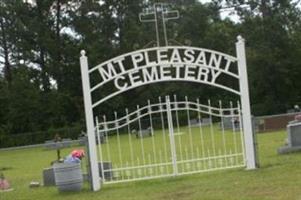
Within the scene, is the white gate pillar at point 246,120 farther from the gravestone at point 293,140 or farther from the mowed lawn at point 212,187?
the gravestone at point 293,140

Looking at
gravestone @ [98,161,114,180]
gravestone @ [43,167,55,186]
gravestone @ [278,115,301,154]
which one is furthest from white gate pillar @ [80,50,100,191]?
gravestone @ [278,115,301,154]

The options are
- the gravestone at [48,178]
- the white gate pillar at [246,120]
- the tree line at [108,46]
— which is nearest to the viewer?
the white gate pillar at [246,120]

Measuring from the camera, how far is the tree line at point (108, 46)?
58.3 m

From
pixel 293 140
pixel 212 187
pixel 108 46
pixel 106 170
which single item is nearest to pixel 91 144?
pixel 106 170

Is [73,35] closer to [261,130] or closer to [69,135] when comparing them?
[69,135]

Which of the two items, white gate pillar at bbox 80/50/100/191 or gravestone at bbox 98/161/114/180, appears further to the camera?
gravestone at bbox 98/161/114/180

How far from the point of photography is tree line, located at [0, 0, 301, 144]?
5834 cm

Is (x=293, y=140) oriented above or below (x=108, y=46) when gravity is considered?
below

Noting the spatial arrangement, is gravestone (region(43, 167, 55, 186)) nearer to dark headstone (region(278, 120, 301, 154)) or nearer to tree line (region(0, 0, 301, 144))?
dark headstone (region(278, 120, 301, 154))

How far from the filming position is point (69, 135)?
185 feet

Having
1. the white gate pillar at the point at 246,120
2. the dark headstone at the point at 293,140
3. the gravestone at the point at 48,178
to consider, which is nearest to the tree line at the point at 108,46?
the dark headstone at the point at 293,140

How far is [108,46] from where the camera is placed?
62875mm

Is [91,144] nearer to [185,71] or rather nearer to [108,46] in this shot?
[185,71]

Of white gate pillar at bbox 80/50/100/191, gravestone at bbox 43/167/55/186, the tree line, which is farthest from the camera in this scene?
the tree line
